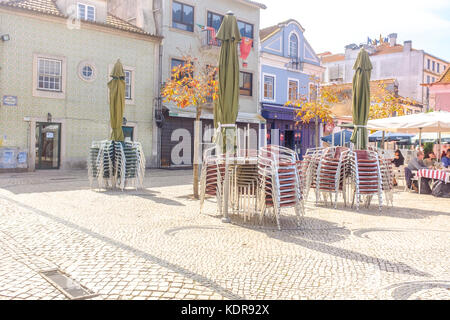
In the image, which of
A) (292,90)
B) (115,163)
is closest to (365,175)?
(115,163)

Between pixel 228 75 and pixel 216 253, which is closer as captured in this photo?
pixel 216 253

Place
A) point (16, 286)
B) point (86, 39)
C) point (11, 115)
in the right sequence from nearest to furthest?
point (16, 286), point (11, 115), point (86, 39)

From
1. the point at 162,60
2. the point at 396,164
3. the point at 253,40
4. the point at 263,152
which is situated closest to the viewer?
the point at 263,152

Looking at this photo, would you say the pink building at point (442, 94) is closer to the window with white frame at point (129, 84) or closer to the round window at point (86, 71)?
the window with white frame at point (129, 84)

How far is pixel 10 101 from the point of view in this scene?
16.5 metres

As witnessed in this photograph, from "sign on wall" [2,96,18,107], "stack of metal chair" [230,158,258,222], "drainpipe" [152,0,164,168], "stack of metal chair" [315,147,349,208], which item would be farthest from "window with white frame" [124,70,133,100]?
"stack of metal chair" [230,158,258,222]

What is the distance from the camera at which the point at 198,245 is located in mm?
5207

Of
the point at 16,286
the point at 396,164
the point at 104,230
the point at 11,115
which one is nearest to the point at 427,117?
the point at 396,164

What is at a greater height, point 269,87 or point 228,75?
point 269,87

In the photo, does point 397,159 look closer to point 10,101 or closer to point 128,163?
point 128,163

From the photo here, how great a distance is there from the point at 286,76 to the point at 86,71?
14.1m

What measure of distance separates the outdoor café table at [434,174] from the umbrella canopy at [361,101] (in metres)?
2.42

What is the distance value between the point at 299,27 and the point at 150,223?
25.8m

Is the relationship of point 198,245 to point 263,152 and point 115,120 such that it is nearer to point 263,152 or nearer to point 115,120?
point 263,152
